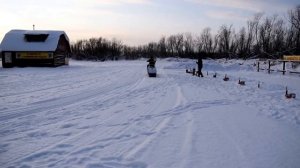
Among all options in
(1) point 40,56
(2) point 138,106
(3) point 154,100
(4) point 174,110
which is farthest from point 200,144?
(1) point 40,56

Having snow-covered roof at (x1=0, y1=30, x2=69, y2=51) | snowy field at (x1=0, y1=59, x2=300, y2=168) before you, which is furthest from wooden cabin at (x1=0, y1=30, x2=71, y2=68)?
snowy field at (x1=0, y1=59, x2=300, y2=168)

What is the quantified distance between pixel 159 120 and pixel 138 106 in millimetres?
2248

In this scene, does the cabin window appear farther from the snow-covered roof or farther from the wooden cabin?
the snow-covered roof

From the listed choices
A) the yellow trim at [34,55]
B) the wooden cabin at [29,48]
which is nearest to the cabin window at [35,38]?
the wooden cabin at [29,48]

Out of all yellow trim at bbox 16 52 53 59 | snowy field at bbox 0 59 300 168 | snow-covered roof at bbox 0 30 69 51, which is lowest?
snowy field at bbox 0 59 300 168

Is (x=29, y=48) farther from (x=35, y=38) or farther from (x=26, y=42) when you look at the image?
(x=35, y=38)

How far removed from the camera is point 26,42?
42.7m

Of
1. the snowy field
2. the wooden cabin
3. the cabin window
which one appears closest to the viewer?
the snowy field

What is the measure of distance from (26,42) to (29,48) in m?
1.32

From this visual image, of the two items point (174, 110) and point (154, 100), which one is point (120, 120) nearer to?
point (174, 110)

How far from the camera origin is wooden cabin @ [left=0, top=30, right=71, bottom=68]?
4172 cm

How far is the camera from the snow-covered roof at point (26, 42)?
41.9 m

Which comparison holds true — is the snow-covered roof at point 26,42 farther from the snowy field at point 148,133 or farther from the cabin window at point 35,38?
the snowy field at point 148,133

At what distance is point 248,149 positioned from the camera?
6.39 metres
